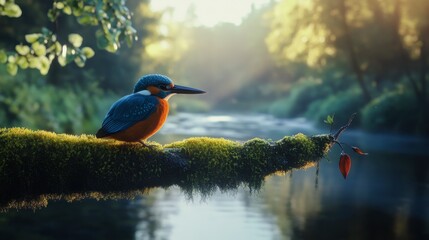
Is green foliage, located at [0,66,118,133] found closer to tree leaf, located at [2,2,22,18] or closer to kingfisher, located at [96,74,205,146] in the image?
tree leaf, located at [2,2,22,18]

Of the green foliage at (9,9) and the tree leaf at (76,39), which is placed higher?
the green foliage at (9,9)

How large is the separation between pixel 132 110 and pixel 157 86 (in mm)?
220

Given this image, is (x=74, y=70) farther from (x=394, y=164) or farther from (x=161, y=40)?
(x=394, y=164)

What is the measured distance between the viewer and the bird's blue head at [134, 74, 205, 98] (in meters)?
3.43

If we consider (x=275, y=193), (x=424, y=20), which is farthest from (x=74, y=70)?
(x=424, y=20)

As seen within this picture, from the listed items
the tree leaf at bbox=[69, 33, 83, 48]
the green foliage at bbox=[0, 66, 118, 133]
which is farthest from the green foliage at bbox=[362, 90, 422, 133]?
the tree leaf at bbox=[69, 33, 83, 48]

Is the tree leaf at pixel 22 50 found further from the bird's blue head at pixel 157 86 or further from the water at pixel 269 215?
the water at pixel 269 215

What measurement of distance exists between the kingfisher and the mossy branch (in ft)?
0.33

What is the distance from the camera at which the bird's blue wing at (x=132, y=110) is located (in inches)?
133

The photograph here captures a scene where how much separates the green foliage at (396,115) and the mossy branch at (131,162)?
83.7 feet

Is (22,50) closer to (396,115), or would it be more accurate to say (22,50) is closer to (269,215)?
(269,215)

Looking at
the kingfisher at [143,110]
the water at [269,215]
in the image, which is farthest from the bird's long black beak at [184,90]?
the water at [269,215]

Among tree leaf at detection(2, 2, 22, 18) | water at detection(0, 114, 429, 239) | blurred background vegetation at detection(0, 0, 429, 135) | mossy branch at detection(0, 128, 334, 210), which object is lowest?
water at detection(0, 114, 429, 239)

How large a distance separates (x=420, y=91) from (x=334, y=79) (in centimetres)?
1271
